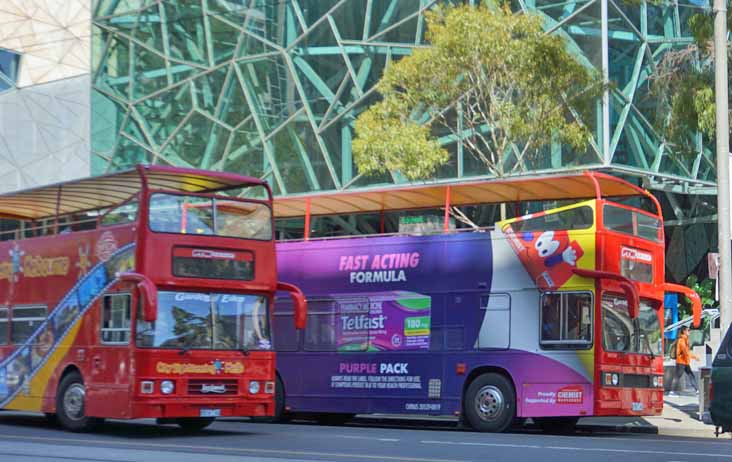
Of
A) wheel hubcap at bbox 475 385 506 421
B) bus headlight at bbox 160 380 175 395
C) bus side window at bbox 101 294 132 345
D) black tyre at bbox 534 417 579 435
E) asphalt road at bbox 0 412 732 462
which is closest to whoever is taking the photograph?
asphalt road at bbox 0 412 732 462

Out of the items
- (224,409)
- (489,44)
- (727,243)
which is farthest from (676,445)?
(489,44)

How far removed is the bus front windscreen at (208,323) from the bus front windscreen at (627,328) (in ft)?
17.4

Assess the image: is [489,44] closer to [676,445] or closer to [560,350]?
[560,350]

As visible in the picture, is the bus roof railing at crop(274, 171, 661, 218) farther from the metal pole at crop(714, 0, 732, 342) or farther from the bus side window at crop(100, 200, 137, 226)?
the bus side window at crop(100, 200, 137, 226)

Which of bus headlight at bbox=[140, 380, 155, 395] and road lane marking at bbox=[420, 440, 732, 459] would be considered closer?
road lane marking at bbox=[420, 440, 732, 459]

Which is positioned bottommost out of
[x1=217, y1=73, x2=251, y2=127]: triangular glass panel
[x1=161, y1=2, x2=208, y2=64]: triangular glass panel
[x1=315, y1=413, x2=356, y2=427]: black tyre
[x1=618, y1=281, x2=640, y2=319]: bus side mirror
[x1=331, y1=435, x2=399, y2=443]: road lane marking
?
[x1=331, y1=435, x2=399, y2=443]: road lane marking

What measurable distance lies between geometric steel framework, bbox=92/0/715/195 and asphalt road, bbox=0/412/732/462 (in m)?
14.9

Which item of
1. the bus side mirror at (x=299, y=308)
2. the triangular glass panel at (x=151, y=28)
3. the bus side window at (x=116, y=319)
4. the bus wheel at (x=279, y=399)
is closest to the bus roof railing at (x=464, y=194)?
the bus wheel at (x=279, y=399)

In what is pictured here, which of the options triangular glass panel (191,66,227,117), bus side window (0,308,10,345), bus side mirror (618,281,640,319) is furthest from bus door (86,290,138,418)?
triangular glass panel (191,66,227,117)

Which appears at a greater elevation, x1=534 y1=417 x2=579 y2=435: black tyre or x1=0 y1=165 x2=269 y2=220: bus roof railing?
x1=0 y1=165 x2=269 y2=220: bus roof railing

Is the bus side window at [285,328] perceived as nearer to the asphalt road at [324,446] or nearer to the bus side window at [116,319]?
the asphalt road at [324,446]

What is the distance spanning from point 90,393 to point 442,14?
1299 centimetres

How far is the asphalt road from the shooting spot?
14414 millimetres

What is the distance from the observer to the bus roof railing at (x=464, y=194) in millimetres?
21172
